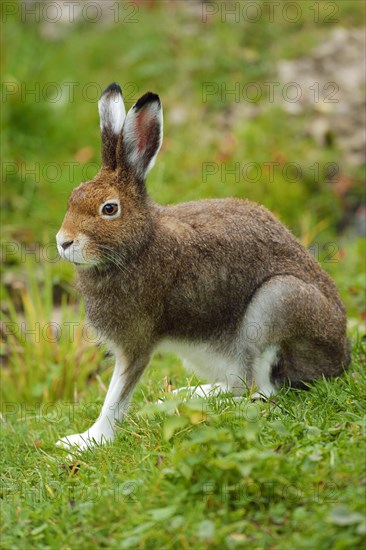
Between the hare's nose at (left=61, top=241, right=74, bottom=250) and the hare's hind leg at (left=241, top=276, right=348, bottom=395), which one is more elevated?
the hare's nose at (left=61, top=241, right=74, bottom=250)

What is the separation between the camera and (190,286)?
5262 millimetres

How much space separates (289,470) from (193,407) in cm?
53

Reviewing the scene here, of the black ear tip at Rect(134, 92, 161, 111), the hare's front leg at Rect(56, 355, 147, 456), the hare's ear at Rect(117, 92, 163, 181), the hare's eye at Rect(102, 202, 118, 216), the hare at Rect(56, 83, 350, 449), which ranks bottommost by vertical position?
the hare's front leg at Rect(56, 355, 147, 456)

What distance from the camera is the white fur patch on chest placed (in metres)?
5.40

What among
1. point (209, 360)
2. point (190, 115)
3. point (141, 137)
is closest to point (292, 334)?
point (209, 360)

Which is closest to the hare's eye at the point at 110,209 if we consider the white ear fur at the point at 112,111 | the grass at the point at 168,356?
the white ear fur at the point at 112,111

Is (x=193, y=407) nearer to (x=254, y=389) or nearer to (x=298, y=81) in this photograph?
(x=254, y=389)

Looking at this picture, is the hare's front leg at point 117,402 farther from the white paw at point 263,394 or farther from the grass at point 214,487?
the white paw at point 263,394

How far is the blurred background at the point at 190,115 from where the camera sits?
8671 millimetres

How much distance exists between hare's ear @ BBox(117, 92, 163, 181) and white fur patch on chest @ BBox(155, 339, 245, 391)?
1.05 meters

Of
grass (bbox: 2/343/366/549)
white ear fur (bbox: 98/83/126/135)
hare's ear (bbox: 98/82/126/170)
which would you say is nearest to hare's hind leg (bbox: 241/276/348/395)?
grass (bbox: 2/343/366/549)

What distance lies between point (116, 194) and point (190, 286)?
0.74 metres

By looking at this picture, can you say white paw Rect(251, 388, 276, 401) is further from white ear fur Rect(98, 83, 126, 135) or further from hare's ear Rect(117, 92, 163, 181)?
white ear fur Rect(98, 83, 126, 135)

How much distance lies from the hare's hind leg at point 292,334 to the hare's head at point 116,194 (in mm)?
843
